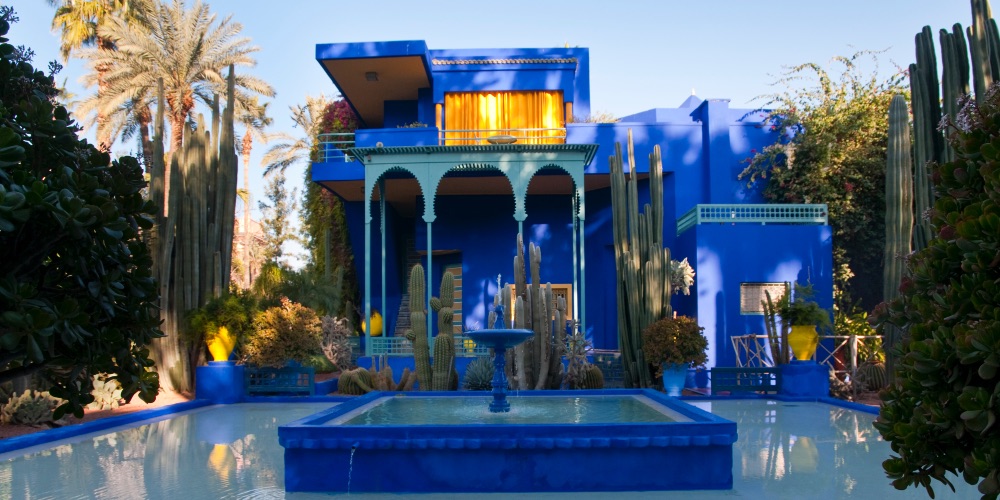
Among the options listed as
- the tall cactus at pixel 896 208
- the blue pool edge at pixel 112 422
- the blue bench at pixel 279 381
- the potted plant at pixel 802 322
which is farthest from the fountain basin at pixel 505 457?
the blue bench at pixel 279 381

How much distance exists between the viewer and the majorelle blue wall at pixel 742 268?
53.2ft

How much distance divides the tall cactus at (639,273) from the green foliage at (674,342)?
1.42ft

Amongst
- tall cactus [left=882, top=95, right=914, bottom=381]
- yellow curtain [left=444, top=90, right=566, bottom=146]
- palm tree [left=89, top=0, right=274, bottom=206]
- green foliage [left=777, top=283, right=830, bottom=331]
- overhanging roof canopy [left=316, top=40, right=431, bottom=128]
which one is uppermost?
palm tree [left=89, top=0, right=274, bottom=206]

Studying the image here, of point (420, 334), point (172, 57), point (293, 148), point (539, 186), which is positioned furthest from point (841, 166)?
point (293, 148)

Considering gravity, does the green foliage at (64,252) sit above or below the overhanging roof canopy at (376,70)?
below

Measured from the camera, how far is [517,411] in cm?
909

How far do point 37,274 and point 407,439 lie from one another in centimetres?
376

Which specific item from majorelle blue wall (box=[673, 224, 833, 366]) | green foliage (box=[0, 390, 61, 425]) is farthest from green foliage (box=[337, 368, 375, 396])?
majorelle blue wall (box=[673, 224, 833, 366])

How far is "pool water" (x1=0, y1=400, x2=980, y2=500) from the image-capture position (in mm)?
6359

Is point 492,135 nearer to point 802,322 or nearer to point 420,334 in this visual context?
point 420,334

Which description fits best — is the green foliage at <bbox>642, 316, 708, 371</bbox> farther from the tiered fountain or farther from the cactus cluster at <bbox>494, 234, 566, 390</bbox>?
the tiered fountain

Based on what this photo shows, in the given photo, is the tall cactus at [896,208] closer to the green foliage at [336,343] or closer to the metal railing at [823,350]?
the metal railing at [823,350]

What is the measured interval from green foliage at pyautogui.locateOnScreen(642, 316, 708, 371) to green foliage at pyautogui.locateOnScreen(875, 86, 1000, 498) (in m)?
10.0

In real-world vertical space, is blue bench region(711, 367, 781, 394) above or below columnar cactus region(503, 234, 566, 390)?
below
